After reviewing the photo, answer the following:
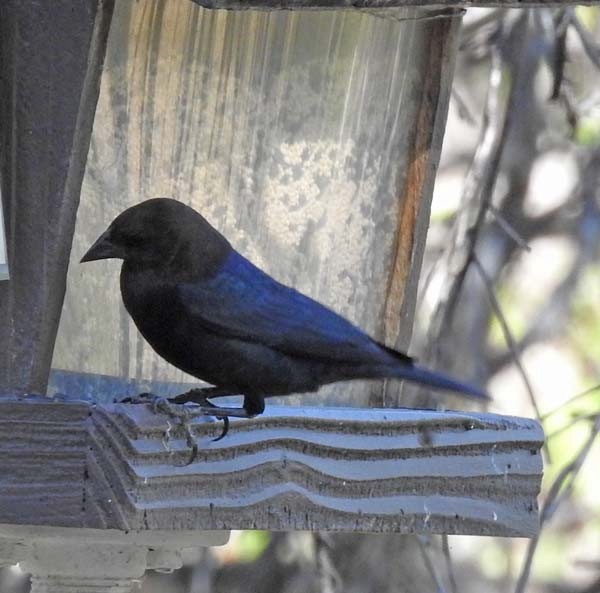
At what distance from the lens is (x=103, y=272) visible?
2934mm

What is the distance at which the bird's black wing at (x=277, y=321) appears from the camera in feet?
8.97

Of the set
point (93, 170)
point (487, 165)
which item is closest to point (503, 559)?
point (487, 165)

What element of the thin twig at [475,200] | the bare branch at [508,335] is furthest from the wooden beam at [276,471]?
the thin twig at [475,200]

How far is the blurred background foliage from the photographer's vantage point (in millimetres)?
5332

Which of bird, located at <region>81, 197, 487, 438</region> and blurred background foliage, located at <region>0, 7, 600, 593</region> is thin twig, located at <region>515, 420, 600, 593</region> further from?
blurred background foliage, located at <region>0, 7, 600, 593</region>

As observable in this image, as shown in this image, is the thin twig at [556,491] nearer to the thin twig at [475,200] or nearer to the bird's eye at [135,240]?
the thin twig at [475,200]

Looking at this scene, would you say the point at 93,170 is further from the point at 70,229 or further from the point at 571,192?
the point at 571,192

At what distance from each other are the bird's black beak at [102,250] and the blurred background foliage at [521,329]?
2.53 metres

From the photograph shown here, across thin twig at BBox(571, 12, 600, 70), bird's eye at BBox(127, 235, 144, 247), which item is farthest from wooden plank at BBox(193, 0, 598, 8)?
thin twig at BBox(571, 12, 600, 70)

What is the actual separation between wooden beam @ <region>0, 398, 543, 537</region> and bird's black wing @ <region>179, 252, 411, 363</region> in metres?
0.13

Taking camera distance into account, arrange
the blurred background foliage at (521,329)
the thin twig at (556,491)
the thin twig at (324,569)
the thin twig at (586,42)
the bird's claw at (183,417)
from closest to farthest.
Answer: the bird's claw at (183,417) < the thin twig at (556,491) < the thin twig at (586,42) < the thin twig at (324,569) < the blurred background foliage at (521,329)

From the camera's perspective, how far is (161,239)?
2738 millimetres

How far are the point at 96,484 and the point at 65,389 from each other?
513 millimetres

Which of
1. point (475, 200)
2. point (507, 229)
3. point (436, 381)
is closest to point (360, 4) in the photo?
point (436, 381)
